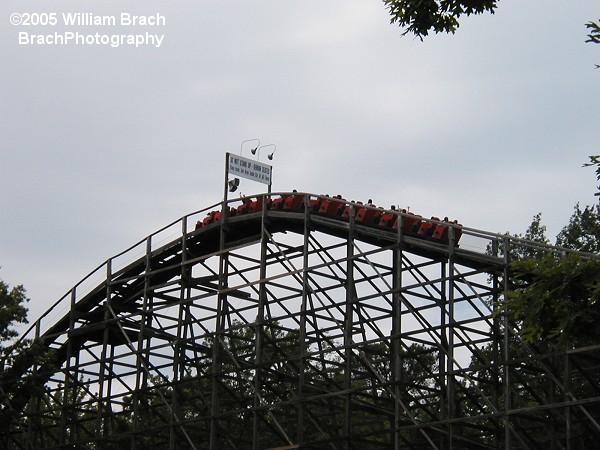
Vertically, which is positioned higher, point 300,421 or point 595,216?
point 595,216

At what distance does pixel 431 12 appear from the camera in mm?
18016

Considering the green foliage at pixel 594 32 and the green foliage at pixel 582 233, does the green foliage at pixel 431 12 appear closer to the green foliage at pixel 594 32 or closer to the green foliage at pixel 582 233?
the green foliage at pixel 594 32

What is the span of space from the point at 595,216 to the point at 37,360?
Result: 24754 millimetres

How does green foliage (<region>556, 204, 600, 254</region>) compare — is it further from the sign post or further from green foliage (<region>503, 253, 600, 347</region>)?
green foliage (<region>503, 253, 600, 347</region>)

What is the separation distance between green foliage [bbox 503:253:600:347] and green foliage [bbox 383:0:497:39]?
165 inches

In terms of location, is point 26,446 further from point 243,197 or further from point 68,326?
point 243,197

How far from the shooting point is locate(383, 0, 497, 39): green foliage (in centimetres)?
1772

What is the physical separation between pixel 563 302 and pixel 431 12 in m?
5.06

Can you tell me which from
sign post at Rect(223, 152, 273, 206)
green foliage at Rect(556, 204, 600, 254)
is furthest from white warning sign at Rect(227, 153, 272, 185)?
green foliage at Rect(556, 204, 600, 254)

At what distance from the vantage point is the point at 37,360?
3662 centimetres

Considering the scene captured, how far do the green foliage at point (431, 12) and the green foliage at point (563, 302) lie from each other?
4193mm

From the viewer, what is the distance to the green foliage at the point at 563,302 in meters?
18.8

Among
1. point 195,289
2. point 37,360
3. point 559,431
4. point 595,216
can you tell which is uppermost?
point 595,216

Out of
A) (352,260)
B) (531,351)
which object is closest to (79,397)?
(352,260)
